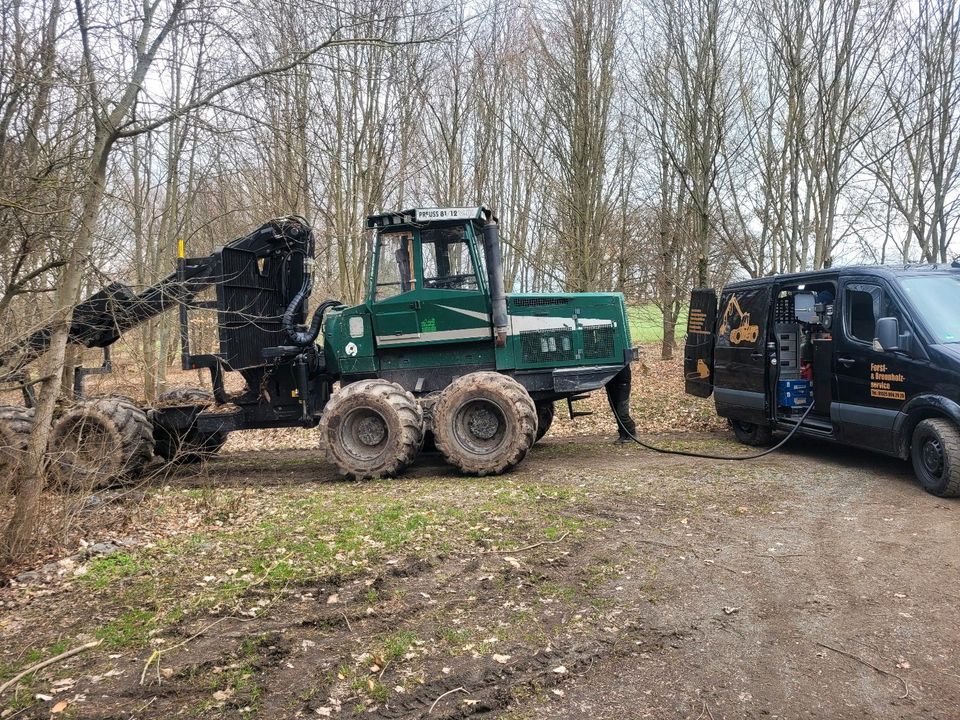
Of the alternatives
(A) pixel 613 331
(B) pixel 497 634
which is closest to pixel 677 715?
(B) pixel 497 634

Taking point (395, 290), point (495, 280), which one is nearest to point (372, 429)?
point (395, 290)

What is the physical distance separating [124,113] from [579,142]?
14.1 m

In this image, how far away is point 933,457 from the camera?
7.25 meters

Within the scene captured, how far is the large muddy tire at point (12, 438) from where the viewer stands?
5691mm

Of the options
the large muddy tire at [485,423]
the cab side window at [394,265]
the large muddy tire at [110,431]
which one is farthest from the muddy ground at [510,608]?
the cab side window at [394,265]

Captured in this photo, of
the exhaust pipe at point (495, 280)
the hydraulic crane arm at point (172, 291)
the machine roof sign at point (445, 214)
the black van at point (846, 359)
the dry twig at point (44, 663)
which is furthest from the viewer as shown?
the machine roof sign at point (445, 214)

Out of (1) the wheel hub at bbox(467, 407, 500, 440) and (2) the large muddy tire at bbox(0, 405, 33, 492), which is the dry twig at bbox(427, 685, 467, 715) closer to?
(2) the large muddy tire at bbox(0, 405, 33, 492)

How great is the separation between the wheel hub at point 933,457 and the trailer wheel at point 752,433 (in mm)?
2701

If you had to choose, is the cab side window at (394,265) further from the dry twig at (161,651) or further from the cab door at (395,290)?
the dry twig at (161,651)

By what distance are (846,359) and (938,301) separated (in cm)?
111

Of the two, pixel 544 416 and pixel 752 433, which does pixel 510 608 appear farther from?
pixel 752 433

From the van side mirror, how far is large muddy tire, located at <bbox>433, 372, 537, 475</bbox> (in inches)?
152

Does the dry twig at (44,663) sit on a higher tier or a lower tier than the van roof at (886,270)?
lower

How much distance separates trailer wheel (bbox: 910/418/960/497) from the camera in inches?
274
